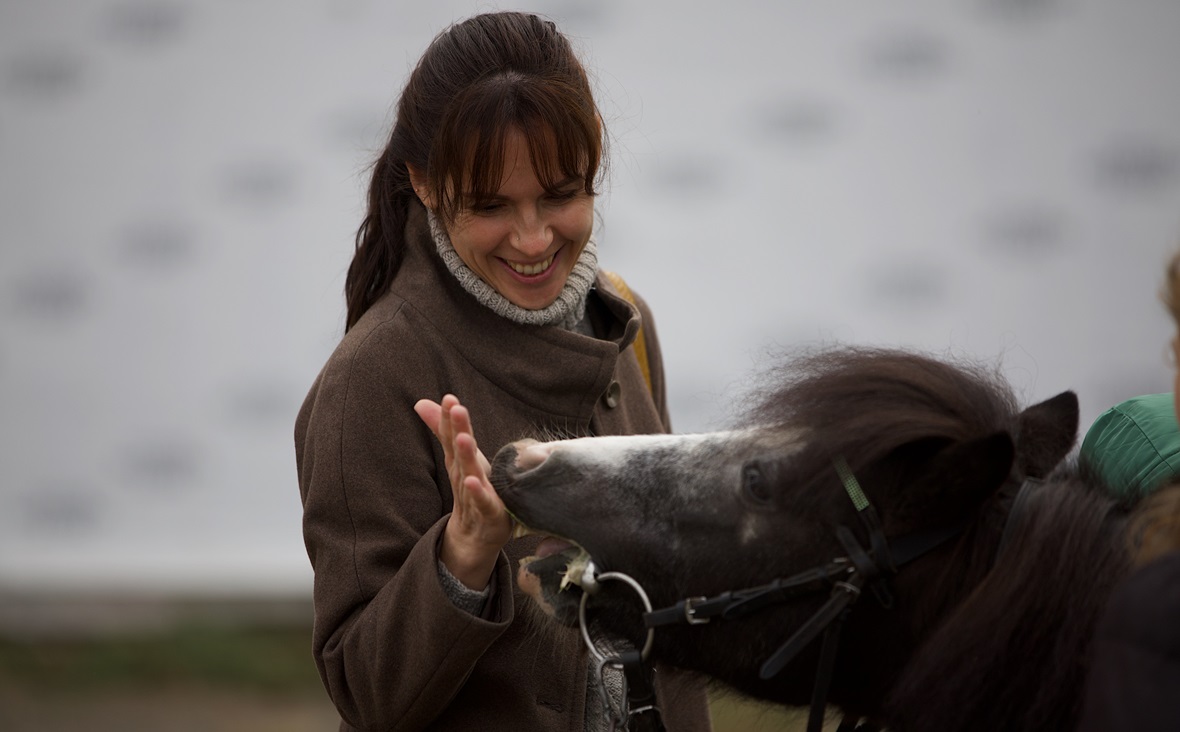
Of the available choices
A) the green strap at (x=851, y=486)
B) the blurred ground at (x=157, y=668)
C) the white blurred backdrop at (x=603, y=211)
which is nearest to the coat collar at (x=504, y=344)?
the green strap at (x=851, y=486)

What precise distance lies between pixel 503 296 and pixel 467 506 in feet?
1.54

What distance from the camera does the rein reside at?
5.49 ft

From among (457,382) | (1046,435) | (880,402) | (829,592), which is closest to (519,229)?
(457,382)

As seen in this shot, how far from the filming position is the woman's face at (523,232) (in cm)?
196

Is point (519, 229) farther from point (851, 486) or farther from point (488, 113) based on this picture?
point (851, 486)

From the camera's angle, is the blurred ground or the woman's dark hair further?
the blurred ground

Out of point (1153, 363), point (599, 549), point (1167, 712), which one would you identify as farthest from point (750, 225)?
point (1167, 712)

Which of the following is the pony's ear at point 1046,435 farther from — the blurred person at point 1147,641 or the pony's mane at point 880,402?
the blurred person at point 1147,641

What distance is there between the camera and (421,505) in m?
1.92

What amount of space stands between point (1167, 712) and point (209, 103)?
396 cm

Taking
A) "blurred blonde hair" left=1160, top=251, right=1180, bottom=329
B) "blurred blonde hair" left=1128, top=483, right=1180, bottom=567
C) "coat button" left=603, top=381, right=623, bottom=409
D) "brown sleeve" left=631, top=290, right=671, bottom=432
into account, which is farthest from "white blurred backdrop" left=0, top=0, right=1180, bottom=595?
"blurred blonde hair" left=1160, top=251, right=1180, bottom=329

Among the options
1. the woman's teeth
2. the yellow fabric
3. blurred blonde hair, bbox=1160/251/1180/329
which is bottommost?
the yellow fabric

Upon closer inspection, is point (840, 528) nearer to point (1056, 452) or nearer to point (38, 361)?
point (1056, 452)

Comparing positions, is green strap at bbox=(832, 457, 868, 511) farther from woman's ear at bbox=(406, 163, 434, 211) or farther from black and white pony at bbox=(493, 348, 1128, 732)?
woman's ear at bbox=(406, 163, 434, 211)
